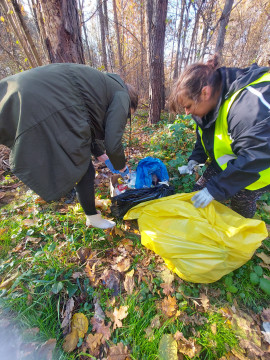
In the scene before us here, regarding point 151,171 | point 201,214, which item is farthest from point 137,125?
point 201,214

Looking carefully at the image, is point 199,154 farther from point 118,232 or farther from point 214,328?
point 214,328

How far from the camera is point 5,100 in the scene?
96 centimetres

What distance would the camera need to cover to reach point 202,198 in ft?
4.62

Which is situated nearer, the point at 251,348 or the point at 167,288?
the point at 251,348

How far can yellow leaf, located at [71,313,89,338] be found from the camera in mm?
1186

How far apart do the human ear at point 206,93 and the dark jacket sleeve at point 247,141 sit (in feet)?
0.70

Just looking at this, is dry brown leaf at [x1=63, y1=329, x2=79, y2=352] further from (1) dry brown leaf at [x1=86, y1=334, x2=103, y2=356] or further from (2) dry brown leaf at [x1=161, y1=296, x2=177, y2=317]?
(2) dry brown leaf at [x1=161, y1=296, x2=177, y2=317]

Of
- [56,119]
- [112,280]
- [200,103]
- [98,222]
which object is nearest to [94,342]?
[112,280]

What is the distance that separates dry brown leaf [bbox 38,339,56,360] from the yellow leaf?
0.45 feet

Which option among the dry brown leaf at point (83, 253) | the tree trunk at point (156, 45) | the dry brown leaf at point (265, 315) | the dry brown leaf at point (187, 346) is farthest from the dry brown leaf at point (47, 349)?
the tree trunk at point (156, 45)

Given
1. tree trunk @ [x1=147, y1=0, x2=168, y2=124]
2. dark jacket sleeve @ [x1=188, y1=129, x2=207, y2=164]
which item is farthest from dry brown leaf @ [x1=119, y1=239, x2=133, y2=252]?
tree trunk @ [x1=147, y1=0, x2=168, y2=124]

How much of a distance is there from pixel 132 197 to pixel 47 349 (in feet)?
4.32

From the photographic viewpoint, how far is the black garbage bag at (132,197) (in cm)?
183

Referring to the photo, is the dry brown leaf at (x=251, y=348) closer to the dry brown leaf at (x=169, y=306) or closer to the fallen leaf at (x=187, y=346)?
the fallen leaf at (x=187, y=346)
